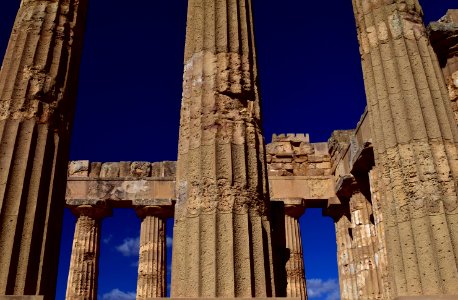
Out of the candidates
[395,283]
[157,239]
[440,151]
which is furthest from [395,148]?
[157,239]

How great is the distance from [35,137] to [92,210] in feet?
36.2

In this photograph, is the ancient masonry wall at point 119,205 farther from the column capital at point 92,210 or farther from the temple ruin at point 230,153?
the temple ruin at point 230,153

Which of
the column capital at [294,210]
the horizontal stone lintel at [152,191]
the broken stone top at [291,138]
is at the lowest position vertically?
the column capital at [294,210]

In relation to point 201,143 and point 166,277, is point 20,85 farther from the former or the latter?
point 166,277

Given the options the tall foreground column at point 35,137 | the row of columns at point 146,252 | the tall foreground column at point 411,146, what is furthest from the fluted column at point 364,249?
the tall foreground column at point 35,137

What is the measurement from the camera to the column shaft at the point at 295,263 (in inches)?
698

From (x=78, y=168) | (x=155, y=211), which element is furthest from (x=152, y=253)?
(x=78, y=168)

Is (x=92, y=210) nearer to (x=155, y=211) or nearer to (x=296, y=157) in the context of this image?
(x=155, y=211)

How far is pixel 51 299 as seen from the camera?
326 inches

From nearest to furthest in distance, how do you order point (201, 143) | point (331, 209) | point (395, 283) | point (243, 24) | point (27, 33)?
point (201, 143) → point (395, 283) → point (243, 24) → point (27, 33) → point (331, 209)

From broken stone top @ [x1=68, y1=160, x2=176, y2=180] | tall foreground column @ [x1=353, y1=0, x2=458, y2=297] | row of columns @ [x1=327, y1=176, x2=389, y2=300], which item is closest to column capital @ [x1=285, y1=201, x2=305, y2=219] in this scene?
row of columns @ [x1=327, y1=176, x2=389, y2=300]

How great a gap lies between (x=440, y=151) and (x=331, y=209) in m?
10.3

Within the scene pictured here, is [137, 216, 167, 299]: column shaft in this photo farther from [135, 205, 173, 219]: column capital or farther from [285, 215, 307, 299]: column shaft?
[285, 215, 307, 299]: column shaft

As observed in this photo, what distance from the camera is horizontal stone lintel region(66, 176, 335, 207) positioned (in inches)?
739
